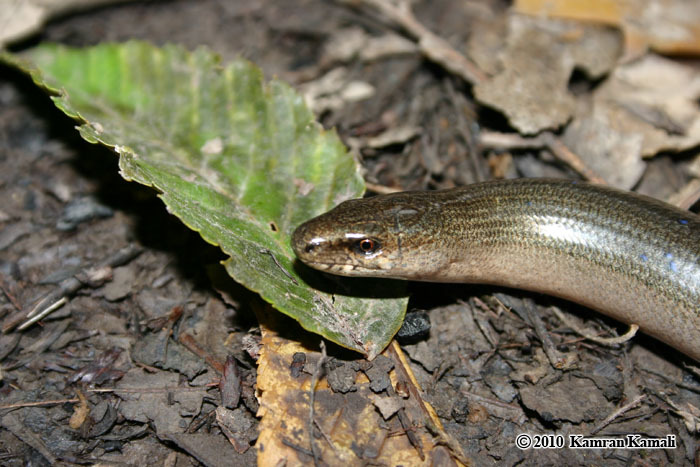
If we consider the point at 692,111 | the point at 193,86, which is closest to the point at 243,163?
the point at 193,86

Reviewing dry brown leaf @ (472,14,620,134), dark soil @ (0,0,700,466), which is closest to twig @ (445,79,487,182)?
dark soil @ (0,0,700,466)

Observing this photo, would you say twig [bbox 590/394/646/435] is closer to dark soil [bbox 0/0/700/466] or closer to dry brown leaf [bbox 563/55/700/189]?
dark soil [bbox 0/0/700/466]

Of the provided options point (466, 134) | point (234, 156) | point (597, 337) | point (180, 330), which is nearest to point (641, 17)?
point (466, 134)

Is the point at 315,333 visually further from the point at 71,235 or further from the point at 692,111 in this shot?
the point at 692,111

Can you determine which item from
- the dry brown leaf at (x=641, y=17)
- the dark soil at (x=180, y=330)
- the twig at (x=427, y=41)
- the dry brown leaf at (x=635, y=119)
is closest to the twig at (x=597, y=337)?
the dark soil at (x=180, y=330)

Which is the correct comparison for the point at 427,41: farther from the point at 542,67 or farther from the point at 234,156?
the point at 234,156

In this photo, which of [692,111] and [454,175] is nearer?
[454,175]

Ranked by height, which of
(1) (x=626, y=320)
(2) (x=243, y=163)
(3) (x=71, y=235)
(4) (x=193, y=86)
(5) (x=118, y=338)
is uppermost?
(4) (x=193, y=86)
